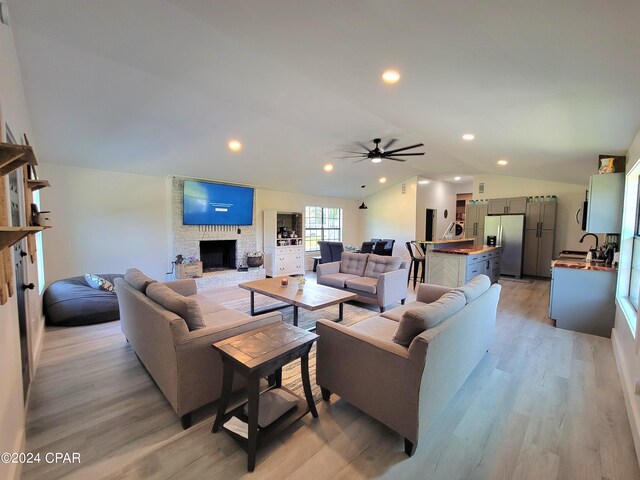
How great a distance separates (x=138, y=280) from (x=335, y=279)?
2766 mm

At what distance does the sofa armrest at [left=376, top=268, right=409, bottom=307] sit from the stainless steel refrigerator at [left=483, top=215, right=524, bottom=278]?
3.86 meters

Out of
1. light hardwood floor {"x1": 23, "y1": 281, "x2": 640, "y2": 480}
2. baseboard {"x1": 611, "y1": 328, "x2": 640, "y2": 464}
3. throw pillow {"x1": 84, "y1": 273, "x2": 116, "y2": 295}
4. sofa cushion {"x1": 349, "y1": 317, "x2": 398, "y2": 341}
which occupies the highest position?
sofa cushion {"x1": 349, "y1": 317, "x2": 398, "y2": 341}

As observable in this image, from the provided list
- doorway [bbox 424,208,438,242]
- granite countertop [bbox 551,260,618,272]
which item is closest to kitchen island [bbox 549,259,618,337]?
granite countertop [bbox 551,260,618,272]

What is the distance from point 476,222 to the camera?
301 inches

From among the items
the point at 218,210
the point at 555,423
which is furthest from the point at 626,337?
the point at 218,210

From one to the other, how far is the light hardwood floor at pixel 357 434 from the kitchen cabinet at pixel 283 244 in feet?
14.8

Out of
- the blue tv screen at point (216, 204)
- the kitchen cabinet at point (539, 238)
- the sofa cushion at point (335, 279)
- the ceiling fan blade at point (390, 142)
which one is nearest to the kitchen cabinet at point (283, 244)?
the blue tv screen at point (216, 204)

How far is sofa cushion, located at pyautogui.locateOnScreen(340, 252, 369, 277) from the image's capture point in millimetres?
4898

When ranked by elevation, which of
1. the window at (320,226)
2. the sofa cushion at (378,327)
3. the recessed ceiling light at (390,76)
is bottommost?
the sofa cushion at (378,327)

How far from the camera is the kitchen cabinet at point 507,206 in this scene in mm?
6906

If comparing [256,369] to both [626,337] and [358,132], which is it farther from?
[358,132]

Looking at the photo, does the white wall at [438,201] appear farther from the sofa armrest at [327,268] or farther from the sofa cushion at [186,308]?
the sofa cushion at [186,308]

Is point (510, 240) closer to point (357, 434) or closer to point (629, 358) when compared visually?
point (629, 358)

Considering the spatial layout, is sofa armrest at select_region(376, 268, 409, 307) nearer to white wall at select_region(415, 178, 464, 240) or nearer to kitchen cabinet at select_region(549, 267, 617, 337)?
kitchen cabinet at select_region(549, 267, 617, 337)
